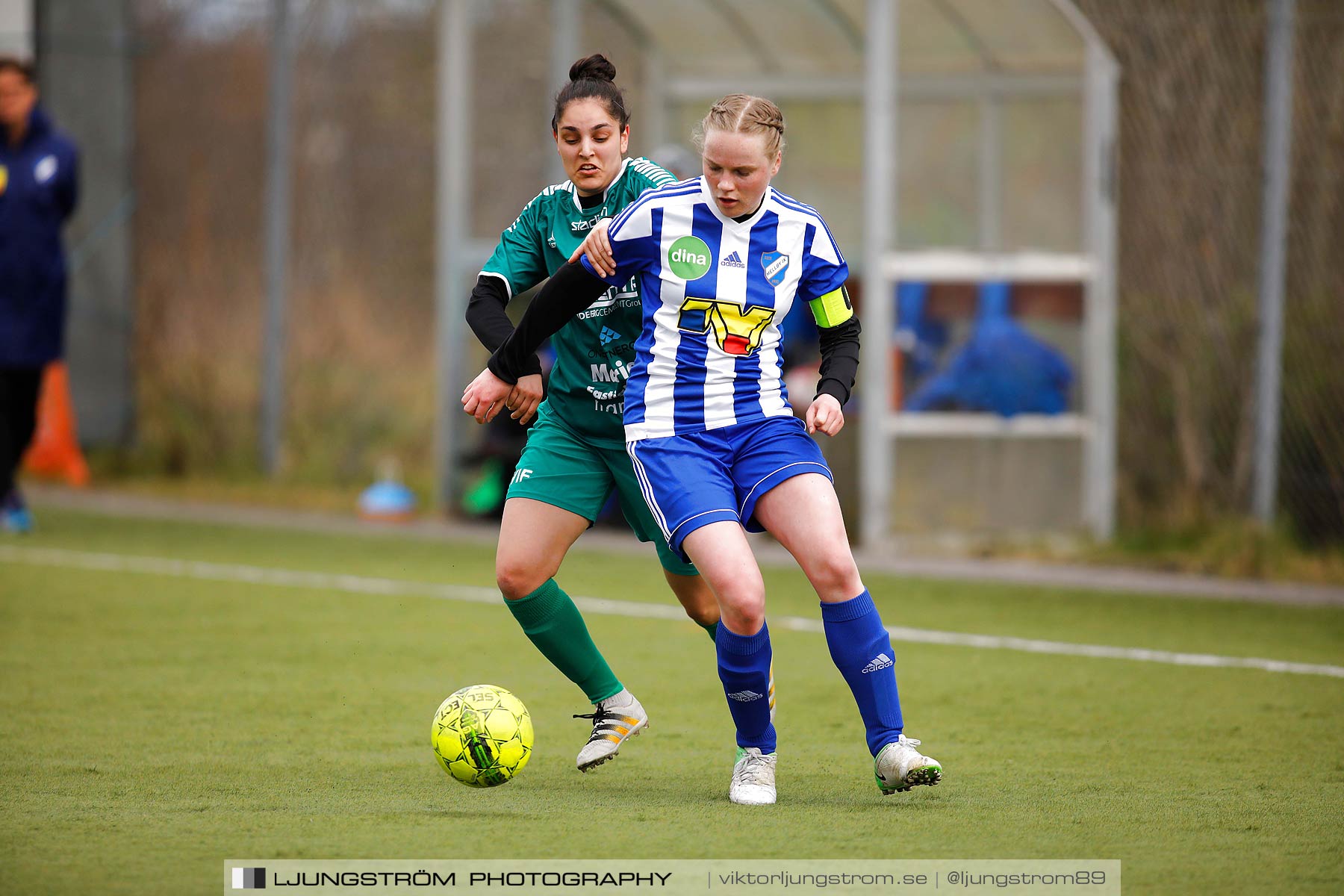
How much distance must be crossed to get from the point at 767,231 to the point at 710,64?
8419mm

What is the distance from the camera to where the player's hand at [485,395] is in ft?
15.7

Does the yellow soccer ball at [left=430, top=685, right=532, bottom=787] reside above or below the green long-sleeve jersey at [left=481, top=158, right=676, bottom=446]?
below

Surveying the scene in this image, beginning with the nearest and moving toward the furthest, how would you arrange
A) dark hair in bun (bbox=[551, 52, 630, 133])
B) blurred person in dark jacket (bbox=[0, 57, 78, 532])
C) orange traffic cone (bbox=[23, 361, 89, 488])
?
dark hair in bun (bbox=[551, 52, 630, 133]), blurred person in dark jacket (bbox=[0, 57, 78, 532]), orange traffic cone (bbox=[23, 361, 89, 488])

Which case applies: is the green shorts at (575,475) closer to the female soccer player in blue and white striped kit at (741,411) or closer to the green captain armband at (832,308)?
the female soccer player in blue and white striped kit at (741,411)

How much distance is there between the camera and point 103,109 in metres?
14.9

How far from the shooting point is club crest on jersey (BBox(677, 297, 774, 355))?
4.48 metres

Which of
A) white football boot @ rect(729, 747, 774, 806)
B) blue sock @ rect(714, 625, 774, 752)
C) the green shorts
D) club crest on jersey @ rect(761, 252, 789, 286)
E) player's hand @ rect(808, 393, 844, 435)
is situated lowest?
white football boot @ rect(729, 747, 774, 806)

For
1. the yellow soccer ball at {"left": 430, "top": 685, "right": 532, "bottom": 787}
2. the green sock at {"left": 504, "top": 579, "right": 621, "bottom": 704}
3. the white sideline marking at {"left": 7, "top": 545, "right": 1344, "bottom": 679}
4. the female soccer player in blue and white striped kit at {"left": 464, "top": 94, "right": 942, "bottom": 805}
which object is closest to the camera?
the female soccer player in blue and white striped kit at {"left": 464, "top": 94, "right": 942, "bottom": 805}

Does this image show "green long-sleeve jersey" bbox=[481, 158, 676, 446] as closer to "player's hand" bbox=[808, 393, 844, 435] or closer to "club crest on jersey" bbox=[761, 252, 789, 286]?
"club crest on jersey" bbox=[761, 252, 789, 286]

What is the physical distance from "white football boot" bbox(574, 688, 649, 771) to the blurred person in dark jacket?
647 centimetres

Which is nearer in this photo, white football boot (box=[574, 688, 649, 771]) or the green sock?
white football boot (box=[574, 688, 649, 771])

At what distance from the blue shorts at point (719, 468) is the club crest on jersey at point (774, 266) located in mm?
364

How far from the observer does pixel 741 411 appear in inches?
179

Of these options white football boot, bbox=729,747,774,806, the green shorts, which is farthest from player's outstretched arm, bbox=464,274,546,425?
white football boot, bbox=729,747,774,806
